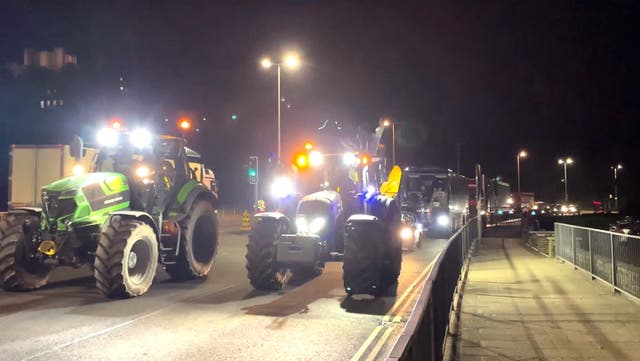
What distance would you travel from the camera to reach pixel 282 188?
13.4 meters

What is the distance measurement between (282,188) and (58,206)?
4.84 meters

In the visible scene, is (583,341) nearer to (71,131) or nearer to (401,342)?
(401,342)

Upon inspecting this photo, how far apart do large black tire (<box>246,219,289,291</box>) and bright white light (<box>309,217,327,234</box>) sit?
81 centimetres

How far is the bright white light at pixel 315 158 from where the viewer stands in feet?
43.1

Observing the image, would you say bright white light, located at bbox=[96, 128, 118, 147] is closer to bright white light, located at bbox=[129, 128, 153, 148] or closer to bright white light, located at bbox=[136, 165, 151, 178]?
bright white light, located at bbox=[129, 128, 153, 148]

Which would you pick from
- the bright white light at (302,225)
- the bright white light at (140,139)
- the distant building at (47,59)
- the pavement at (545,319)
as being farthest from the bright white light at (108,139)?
the distant building at (47,59)

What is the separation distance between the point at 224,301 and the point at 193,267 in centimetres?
297

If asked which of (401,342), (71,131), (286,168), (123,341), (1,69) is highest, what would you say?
(1,69)

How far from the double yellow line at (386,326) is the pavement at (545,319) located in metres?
1.04

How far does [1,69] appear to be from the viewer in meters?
52.6

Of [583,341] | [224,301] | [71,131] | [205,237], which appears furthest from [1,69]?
[583,341]

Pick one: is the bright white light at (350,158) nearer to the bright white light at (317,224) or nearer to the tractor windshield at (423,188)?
the bright white light at (317,224)

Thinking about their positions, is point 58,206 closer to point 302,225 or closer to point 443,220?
point 302,225

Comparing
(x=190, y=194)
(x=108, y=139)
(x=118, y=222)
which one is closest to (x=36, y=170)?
(x=108, y=139)
